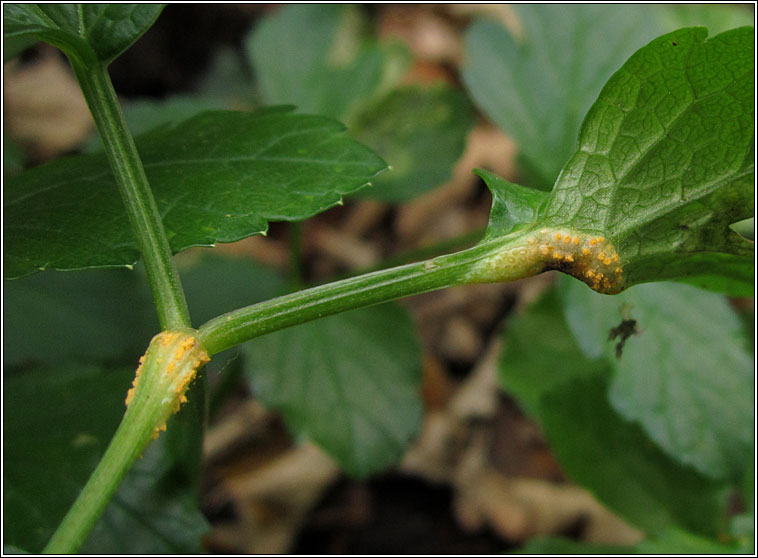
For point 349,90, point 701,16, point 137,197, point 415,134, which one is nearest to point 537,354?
point 415,134

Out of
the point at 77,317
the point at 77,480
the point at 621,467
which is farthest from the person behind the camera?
the point at 77,317

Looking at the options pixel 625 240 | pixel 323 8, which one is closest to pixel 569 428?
pixel 625 240

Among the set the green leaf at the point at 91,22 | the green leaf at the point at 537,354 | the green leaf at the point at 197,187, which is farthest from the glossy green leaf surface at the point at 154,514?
the green leaf at the point at 537,354

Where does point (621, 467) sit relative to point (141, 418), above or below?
below

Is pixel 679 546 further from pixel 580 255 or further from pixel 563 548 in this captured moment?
pixel 580 255

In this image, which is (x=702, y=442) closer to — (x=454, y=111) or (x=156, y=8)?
(x=454, y=111)
